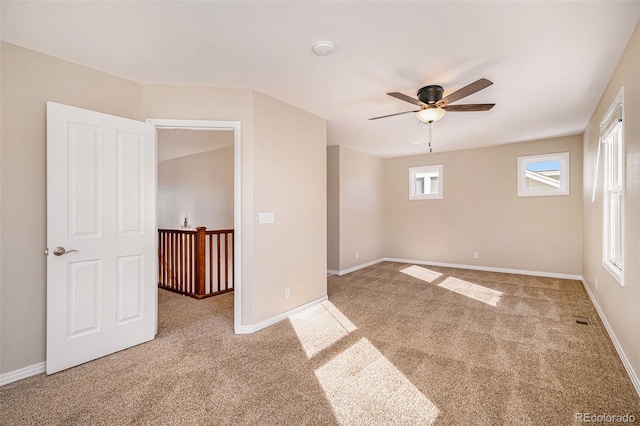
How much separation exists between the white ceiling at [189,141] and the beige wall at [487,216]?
13.0 ft

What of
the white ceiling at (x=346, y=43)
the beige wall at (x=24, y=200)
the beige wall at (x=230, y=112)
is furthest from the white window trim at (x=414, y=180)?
the beige wall at (x=24, y=200)

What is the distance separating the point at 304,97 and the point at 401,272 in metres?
4.02

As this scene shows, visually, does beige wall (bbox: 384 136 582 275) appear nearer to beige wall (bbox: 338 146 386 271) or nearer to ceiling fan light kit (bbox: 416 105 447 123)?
beige wall (bbox: 338 146 386 271)

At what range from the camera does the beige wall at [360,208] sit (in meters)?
5.91

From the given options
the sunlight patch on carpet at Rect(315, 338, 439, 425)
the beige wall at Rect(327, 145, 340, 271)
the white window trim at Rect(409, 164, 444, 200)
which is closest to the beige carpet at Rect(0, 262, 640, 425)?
the sunlight patch on carpet at Rect(315, 338, 439, 425)

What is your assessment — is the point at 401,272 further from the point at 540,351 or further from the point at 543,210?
the point at 540,351

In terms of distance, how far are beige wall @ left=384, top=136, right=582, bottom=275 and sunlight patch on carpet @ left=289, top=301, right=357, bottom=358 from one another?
A: 3.72 meters

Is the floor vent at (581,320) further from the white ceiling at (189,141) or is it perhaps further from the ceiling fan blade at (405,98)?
the white ceiling at (189,141)

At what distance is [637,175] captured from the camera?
2.16 m

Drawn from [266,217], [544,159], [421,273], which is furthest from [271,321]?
[544,159]

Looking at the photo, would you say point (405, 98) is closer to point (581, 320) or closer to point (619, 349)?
point (619, 349)


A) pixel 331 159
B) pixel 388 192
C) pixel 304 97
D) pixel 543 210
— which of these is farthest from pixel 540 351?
pixel 388 192

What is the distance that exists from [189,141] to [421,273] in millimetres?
5021

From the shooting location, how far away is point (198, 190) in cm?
646
